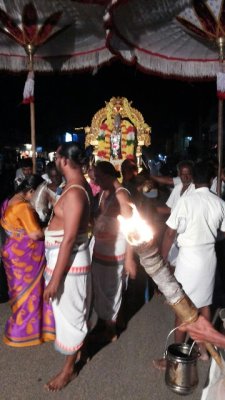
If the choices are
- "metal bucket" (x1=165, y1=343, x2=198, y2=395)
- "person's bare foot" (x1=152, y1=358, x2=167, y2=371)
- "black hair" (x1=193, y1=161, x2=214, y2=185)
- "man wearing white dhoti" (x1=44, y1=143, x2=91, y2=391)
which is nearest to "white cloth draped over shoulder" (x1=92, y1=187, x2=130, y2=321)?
"person's bare foot" (x1=152, y1=358, x2=167, y2=371)

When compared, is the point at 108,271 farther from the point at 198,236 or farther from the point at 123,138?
the point at 123,138

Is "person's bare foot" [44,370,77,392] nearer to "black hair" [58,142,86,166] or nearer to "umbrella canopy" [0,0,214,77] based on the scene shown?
"black hair" [58,142,86,166]

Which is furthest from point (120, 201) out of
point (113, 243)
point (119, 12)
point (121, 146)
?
point (121, 146)

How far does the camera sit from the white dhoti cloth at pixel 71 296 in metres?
3.16

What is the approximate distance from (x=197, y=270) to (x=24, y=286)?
1.65m

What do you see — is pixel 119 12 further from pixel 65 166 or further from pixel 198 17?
pixel 65 166

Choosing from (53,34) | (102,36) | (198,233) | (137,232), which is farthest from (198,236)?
(53,34)

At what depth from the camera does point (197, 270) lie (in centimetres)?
354

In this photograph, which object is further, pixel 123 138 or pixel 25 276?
pixel 123 138

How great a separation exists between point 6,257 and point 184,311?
2628 mm

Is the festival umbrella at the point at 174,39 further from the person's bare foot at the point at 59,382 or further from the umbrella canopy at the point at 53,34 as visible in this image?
the person's bare foot at the point at 59,382

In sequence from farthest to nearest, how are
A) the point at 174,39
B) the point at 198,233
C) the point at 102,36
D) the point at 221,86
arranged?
the point at 102,36, the point at 174,39, the point at 221,86, the point at 198,233

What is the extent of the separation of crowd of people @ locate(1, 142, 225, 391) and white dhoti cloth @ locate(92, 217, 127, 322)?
0.01 meters

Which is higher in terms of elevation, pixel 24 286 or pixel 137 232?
pixel 137 232
